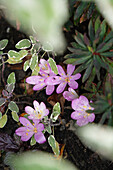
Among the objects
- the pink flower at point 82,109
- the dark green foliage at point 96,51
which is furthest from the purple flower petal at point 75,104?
the dark green foliage at point 96,51

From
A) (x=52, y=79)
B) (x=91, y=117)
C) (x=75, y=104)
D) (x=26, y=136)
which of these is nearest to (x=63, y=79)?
(x=52, y=79)

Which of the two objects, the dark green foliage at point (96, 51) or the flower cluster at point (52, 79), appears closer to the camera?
the dark green foliage at point (96, 51)

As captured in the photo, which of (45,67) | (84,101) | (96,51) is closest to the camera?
(96,51)

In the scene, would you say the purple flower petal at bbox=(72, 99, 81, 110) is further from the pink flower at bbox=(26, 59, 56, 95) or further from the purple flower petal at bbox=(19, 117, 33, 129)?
the purple flower petal at bbox=(19, 117, 33, 129)

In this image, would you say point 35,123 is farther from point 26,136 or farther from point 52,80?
point 52,80

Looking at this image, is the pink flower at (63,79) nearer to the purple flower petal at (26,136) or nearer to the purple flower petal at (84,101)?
the purple flower petal at (84,101)

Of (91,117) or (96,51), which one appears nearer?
(96,51)

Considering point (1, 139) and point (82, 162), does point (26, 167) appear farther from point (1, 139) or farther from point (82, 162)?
point (82, 162)
